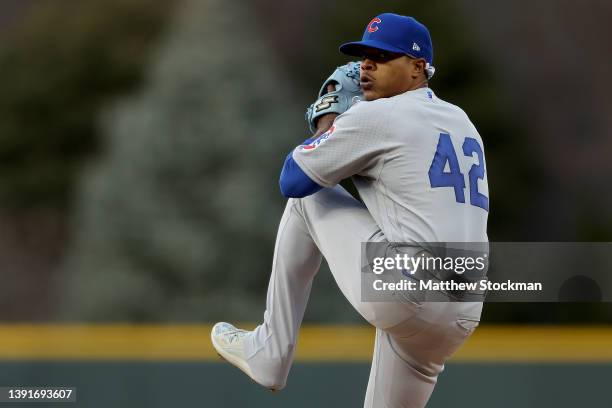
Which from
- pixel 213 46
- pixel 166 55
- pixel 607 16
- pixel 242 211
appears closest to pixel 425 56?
pixel 242 211

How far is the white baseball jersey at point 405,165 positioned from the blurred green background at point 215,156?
90.7 inches

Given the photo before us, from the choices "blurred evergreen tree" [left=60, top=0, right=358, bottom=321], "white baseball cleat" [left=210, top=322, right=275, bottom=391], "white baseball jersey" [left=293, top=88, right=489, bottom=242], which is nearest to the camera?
"white baseball jersey" [left=293, top=88, right=489, bottom=242]

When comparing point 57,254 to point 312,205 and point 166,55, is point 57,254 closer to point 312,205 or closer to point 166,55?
point 166,55

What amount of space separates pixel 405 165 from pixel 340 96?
0.41 metres

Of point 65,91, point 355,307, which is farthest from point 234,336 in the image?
point 65,91

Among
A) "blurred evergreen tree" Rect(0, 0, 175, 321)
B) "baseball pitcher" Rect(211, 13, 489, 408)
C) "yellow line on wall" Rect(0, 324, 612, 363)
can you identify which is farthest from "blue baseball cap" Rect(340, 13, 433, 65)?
"blurred evergreen tree" Rect(0, 0, 175, 321)

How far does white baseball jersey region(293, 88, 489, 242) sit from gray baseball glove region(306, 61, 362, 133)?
0.16m

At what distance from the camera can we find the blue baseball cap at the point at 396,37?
4289 millimetres

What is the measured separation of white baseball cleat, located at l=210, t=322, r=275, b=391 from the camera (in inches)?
182

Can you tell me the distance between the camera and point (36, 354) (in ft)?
21.1

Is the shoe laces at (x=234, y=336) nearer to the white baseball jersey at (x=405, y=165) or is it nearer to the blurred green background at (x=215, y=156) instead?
the white baseball jersey at (x=405, y=165)

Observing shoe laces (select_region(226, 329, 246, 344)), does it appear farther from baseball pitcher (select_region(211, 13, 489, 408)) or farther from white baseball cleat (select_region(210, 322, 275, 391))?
baseball pitcher (select_region(211, 13, 489, 408))

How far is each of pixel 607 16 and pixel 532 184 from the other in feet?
24.9

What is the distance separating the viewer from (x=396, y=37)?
429 cm
